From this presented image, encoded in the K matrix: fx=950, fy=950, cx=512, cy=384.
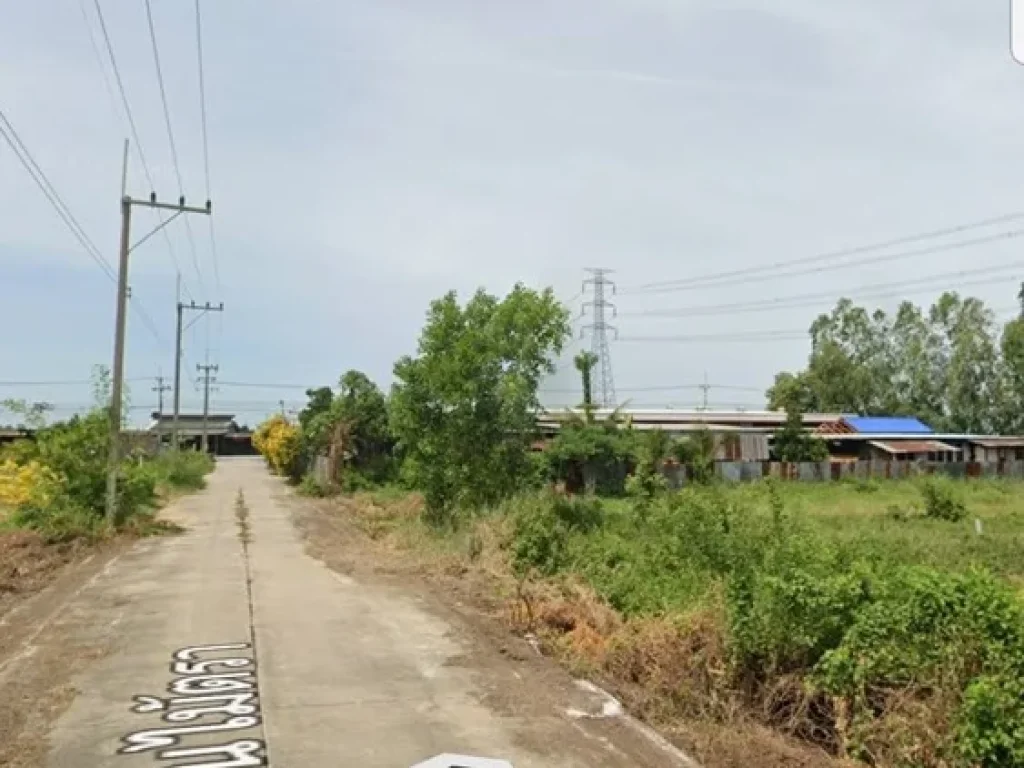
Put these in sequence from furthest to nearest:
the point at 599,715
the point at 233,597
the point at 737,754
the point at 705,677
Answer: the point at 233,597 → the point at 705,677 → the point at 599,715 → the point at 737,754

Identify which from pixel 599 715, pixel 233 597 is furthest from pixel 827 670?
pixel 233 597

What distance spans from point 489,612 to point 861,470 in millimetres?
39082

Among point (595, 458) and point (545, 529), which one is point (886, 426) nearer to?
point (595, 458)

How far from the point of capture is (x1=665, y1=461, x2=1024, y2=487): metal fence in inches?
1737

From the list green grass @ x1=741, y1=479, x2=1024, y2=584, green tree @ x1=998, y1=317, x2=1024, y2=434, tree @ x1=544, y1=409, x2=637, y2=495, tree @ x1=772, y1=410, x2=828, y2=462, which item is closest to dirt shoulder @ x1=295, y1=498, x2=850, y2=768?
green grass @ x1=741, y1=479, x2=1024, y2=584

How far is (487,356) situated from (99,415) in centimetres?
931

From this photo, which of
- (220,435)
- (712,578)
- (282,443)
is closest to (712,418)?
(282,443)

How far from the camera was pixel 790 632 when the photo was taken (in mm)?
→ 6938

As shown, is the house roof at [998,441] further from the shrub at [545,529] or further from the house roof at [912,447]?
the shrub at [545,529]

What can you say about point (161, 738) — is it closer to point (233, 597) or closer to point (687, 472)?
point (233, 597)

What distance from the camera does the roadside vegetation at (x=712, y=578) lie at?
5883mm

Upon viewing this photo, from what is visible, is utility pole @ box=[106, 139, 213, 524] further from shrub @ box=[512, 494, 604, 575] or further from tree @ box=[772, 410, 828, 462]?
tree @ box=[772, 410, 828, 462]

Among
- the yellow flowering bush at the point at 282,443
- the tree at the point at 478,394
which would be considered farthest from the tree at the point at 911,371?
the tree at the point at 478,394

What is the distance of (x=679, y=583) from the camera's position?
406 inches
